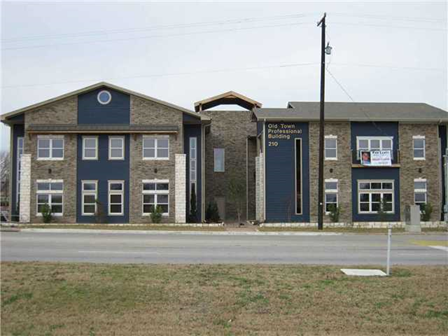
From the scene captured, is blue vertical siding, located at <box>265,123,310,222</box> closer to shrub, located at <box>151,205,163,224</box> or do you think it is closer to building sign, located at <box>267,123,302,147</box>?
building sign, located at <box>267,123,302,147</box>

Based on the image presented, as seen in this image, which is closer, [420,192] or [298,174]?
[298,174]

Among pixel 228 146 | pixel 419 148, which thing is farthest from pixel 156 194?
pixel 419 148

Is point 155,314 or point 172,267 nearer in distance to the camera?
point 155,314

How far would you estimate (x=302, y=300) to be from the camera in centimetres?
869

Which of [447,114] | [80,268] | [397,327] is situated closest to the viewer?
[397,327]

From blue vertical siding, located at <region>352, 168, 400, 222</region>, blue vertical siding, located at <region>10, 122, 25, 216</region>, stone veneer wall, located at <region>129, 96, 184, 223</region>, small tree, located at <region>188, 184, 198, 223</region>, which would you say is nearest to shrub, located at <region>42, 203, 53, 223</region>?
blue vertical siding, located at <region>10, 122, 25, 216</region>

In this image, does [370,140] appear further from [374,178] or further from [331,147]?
[331,147]

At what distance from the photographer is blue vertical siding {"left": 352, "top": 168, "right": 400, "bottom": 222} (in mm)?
33688

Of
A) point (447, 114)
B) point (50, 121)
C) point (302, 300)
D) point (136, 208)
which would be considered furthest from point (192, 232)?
point (447, 114)

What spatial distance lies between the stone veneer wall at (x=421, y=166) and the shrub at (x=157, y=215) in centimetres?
1596

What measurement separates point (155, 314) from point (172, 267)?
3.45 metres

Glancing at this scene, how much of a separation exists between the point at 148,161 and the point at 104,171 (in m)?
2.93

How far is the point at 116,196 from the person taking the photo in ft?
108

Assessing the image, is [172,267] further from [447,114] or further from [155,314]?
[447,114]
